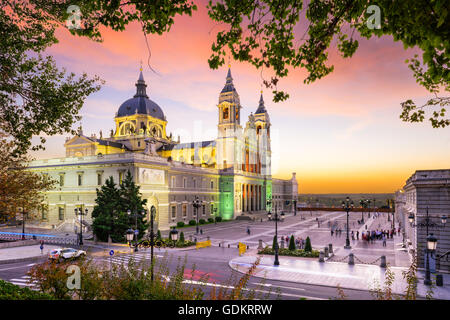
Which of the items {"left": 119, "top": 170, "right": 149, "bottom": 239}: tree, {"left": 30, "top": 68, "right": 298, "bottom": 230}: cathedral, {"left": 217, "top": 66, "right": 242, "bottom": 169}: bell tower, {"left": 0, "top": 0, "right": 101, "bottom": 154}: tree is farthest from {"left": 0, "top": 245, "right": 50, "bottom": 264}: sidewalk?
{"left": 217, "top": 66, "right": 242, "bottom": 169}: bell tower

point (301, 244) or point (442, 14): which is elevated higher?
point (442, 14)

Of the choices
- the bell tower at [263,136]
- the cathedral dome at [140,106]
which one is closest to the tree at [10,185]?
the cathedral dome at [140,106]

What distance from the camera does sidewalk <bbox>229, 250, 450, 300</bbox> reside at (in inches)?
755

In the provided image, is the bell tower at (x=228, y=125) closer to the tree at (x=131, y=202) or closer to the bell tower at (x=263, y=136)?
the bell tower at (x=263, y=136)

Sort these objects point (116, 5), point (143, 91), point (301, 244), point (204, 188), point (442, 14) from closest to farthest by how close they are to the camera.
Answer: point (442, 14) < point (116, 5) < point (301, 244) < point (204, 188) < point (143, 91)

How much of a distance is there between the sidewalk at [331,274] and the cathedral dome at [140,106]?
2161 inches

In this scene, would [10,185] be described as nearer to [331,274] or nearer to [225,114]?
[331,274]

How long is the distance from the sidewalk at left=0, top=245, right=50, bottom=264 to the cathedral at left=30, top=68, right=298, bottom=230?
669 cm

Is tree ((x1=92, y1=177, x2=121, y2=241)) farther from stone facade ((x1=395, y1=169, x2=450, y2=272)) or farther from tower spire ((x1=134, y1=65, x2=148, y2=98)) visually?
tower spire ((x1=134, y1=65, x2=148, y2=98))

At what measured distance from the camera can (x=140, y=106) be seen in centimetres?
7500
